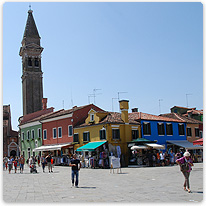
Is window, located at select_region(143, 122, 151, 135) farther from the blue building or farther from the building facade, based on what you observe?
the building facade

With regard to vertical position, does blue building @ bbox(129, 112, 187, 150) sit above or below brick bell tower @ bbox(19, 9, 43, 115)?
below

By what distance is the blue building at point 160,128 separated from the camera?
3584cm

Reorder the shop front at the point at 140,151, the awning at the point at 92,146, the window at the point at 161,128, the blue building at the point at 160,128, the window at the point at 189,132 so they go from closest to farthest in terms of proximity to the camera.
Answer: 1. the shop front at the point at 140,151
2. the awning at the point at 92,146
3. the blue building at the point at 160,128
4. the window at the point at 161,128
5. the window at the point at 189,132

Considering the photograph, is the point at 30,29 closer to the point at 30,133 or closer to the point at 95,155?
the point at 30,133

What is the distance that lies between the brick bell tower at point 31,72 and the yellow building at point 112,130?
3319 centimetres

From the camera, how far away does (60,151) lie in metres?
38.4

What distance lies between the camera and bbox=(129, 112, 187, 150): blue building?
35.8m

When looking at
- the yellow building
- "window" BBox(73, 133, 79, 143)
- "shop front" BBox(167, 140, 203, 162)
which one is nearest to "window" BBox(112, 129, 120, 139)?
the yellow building

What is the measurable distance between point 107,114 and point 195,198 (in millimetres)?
24827

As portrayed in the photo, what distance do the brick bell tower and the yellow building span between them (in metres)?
33.2

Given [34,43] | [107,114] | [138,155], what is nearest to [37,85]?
[34,43]

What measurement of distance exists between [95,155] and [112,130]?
2.92m

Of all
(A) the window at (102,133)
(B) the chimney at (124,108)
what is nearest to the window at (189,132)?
(B) the chimney at (124,108)

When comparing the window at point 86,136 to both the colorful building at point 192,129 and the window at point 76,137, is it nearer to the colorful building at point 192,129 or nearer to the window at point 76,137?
the window at point 76,137
